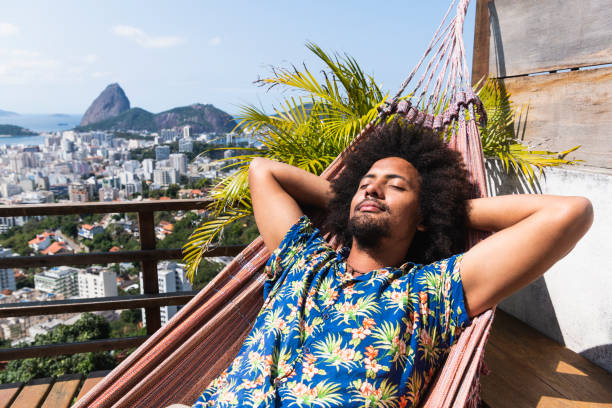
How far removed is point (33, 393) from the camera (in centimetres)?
200

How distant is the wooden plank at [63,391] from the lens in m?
1.93

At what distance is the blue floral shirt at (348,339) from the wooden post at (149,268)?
4.36ft

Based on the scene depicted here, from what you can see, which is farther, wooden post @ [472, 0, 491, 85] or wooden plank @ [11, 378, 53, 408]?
wooden post @ [472, 0, 491, 85]

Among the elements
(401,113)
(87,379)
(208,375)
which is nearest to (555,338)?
(401,113)

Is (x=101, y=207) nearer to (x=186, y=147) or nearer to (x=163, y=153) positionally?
(x=186, y=147)

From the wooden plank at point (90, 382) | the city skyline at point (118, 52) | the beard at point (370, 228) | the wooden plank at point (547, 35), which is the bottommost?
the wooden plank at point (90, 382)

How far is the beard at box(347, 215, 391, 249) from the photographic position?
128cm

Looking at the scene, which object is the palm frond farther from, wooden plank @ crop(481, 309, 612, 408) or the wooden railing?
the wooden railing

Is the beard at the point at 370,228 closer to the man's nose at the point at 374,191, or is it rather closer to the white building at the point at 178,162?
the man's nose at the point at 374,191

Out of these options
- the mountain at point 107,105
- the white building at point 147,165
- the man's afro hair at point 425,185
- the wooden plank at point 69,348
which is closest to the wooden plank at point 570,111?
the man's afro hair at point 425,185

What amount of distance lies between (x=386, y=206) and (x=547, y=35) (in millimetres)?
1505

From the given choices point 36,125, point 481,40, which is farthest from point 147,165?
point 36,125

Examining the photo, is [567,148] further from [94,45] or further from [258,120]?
[94,45]

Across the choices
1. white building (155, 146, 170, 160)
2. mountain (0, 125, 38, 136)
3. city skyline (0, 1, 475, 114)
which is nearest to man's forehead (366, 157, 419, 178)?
white building (155, 146, 170, 160)
